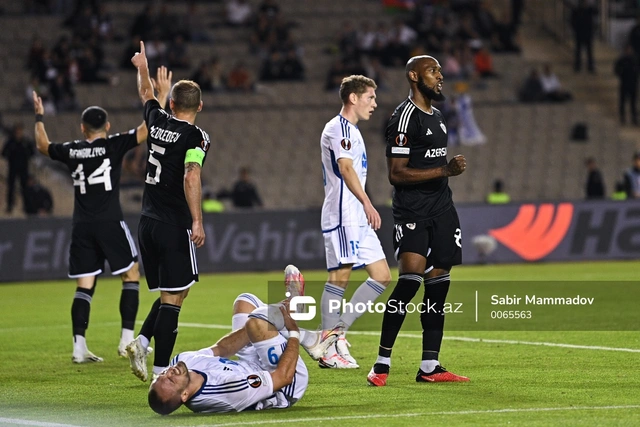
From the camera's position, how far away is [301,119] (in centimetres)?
2953

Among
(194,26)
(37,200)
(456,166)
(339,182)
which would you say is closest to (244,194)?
(37,200)

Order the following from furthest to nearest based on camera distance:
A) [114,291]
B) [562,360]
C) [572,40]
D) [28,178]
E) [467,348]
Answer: [572,40] < [28,178] < [114,291] < [467,348] < [562,360]

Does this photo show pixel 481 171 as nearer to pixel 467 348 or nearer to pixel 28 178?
pixel 28 178

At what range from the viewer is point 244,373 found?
8.11 m

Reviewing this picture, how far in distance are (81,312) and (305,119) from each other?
18359 mm

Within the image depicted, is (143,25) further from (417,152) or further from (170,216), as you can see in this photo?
(417,152)

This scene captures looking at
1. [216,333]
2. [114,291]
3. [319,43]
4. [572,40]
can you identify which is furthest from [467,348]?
[572,40]

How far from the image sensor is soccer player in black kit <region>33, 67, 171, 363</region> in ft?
38.4

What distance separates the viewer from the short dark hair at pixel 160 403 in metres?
7.75

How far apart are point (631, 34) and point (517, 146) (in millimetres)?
5632

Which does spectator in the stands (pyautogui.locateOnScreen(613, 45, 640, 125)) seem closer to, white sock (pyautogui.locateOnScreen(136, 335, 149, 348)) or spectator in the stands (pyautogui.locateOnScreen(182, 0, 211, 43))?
spectator in the stands (pyautogui.locateOnScreen(182, 0, 211, 43))

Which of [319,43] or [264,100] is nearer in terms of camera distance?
[264,100]

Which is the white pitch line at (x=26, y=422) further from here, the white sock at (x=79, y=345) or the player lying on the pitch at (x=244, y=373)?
the white sock at (x=79, y=345)

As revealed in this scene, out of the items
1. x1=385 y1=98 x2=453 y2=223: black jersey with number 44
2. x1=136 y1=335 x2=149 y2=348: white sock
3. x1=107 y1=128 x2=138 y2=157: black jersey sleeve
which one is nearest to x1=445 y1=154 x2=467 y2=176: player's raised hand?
x1=385 y1=98 x2=453 y2=223: black jersey with number 44
